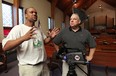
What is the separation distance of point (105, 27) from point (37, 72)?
15.1m

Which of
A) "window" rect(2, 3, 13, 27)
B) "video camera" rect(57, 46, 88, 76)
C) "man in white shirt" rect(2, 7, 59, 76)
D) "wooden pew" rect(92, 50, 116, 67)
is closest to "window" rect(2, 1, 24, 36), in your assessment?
"window" rect(2, 3, 13, 27)

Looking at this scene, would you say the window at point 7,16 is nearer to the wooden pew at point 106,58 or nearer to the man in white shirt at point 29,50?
the wooden pew at point 106,58

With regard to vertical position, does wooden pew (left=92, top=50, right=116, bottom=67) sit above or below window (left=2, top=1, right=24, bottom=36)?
below

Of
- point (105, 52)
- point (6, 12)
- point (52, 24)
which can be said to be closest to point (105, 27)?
point (52, 24)

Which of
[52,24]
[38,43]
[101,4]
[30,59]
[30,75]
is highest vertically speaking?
[101,4]

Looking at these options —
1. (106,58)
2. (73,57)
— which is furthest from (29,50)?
(106,58)

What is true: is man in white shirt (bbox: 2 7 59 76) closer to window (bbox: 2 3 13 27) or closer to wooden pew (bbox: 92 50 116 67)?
wooden pew (bbox: 92 50 116 67)

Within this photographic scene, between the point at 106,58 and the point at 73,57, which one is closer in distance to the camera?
the point at 73,57

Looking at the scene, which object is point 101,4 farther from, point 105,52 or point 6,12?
point 105,52


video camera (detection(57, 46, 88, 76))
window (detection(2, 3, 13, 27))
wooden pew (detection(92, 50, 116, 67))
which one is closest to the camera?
video camera (detection(57, 46, 88, 76))

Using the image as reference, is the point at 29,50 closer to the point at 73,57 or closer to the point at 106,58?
the point at 73,57

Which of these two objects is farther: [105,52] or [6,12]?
[6,12]

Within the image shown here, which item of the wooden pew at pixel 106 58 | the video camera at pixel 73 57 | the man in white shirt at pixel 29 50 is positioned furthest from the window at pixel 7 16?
the video camera at pixel 73 57

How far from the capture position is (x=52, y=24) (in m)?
10.8
